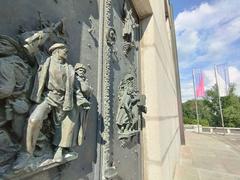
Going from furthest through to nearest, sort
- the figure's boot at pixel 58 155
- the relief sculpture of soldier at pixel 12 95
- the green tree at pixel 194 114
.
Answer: the green tree at pixel 194 114
the figure's boot at pixel 58 155
the relief sculpture of soldier at pixel 12 95

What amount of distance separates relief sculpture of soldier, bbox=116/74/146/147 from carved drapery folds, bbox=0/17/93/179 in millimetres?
885

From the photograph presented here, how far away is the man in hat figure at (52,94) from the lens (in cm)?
88

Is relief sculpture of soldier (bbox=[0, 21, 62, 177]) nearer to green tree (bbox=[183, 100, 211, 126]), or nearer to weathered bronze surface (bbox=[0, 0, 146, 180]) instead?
weathered bronze surface (bbox=[0, 0, 146, 180])

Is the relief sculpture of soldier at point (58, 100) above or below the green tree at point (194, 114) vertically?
below

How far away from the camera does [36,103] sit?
949 mm

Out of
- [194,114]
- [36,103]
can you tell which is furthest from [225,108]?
[36,103]

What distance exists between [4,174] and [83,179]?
0.72 m

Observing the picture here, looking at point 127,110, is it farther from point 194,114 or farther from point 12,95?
point 194,114

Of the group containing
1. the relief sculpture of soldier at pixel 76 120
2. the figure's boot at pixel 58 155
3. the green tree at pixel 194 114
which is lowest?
the figure's boot at pixel 58 155

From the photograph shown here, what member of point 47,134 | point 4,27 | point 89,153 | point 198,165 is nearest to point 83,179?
point 89,153

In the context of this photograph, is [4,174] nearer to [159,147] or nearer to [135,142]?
[135,142]

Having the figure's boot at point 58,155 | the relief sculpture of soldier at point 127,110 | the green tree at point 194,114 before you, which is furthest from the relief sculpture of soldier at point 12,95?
the green tree at point 194,114

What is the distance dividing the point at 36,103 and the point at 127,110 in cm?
127

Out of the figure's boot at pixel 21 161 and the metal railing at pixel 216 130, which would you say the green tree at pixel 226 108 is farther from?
the figure's boot at pixel 21 161
